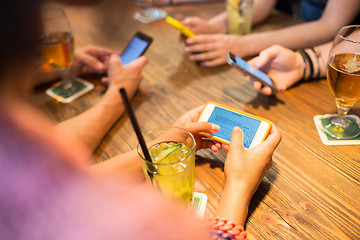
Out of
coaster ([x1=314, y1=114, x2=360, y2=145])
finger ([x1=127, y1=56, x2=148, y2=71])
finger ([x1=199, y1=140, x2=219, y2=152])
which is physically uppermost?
finger ([x1=127, y1=56, x2=148, y2=71])

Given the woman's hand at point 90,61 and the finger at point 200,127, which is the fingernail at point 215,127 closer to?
the finger at point 200,127

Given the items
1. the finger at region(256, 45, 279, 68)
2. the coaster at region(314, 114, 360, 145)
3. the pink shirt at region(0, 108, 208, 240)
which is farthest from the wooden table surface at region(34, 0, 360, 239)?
the pink shirt at region(0, 108, 208, 240)

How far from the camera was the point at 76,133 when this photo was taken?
3.15ft

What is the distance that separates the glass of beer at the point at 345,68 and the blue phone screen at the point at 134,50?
773mm

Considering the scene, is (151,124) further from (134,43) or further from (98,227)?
(98,227)

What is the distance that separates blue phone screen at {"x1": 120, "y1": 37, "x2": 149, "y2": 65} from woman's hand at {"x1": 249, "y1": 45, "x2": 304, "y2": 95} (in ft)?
1.63

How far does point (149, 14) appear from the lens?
1872 mm

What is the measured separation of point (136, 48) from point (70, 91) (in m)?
0.36

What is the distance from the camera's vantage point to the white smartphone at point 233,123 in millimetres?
818

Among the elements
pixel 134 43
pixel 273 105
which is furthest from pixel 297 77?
pixel 134 43

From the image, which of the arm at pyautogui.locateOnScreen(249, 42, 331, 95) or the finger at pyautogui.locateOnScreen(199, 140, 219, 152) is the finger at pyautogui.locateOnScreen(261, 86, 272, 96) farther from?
the finger at pyautogui.locateOnScreen(199, 140, 219, 152)

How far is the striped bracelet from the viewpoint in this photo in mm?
590

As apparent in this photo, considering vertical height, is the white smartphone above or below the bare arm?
below

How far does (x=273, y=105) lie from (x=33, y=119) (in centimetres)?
87
